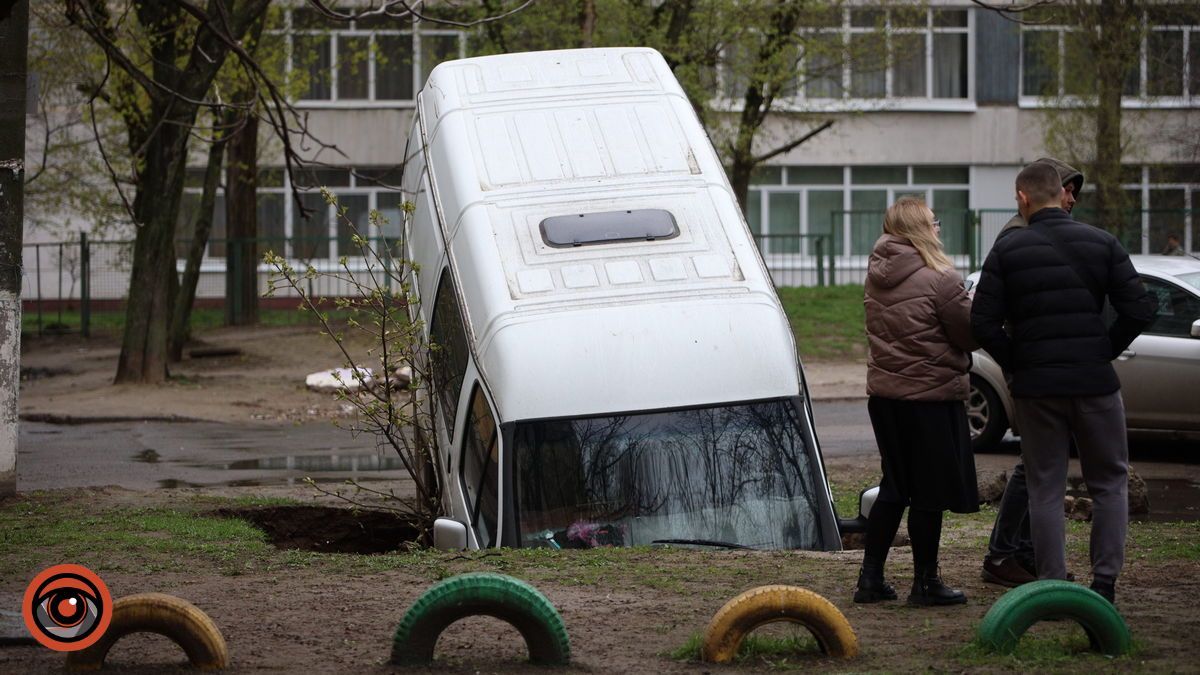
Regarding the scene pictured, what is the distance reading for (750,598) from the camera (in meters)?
5.36

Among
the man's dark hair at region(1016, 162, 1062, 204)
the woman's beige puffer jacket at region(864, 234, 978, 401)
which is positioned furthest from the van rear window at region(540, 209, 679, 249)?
the man's dark hair at region(1016, 162, 1062, 204)

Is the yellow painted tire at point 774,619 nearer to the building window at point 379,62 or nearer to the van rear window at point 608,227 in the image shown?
the van rear window at point 608,227

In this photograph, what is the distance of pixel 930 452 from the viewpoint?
6320 mm

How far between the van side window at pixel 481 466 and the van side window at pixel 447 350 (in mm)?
326

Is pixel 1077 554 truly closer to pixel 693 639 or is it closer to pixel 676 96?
pixel 693 639

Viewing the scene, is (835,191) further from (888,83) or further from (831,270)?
(831,270)

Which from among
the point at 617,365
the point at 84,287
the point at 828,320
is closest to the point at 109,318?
the point at 84,287

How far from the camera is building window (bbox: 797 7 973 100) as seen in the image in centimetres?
2973

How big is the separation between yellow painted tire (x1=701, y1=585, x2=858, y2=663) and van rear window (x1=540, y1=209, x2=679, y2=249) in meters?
3.56

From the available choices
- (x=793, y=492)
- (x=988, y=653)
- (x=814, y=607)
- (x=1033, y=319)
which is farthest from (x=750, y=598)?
(x=793, y=492)

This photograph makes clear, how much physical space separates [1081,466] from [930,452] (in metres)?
0.60

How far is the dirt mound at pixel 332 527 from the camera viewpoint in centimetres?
1055

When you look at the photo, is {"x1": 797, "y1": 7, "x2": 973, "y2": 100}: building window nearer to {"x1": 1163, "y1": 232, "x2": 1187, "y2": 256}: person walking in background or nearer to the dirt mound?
{"x1": 1163, "y1": 232, "x2": 1187, "y2": 256}: person walking in background

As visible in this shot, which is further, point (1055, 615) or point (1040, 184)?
point (1040, 184)
